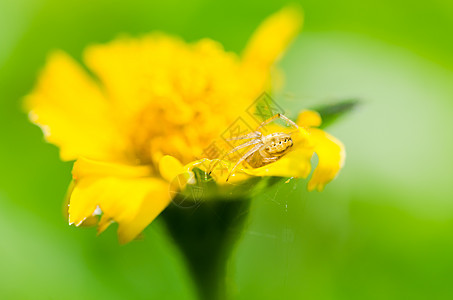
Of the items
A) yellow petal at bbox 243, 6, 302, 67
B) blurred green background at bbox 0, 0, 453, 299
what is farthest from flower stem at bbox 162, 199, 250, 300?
yellow petal at bbox 243, 6, 302, 67

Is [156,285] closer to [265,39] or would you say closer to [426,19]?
[265,39]

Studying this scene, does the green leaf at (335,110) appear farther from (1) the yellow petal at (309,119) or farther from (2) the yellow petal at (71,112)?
(2) the yellow petal at (71,112)

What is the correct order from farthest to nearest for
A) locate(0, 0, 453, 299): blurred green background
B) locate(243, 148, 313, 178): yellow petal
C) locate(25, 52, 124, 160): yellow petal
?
locate(0, 0, 453, 299): blurred green background, locate(25, 52, 124, 160): yellow petal, locate(243, 148, 313, 178): yellow petal

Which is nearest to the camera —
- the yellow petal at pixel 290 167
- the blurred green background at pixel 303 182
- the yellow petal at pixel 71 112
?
the yellow petal at pixel 290 167

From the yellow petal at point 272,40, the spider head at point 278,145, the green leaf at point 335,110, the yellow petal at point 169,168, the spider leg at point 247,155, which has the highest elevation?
the yellow petal at point 272,40

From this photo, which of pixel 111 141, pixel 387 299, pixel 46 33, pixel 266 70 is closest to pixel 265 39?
pixel 266 70

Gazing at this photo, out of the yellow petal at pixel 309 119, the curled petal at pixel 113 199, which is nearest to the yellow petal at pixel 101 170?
the curled petal at pixel 113 199

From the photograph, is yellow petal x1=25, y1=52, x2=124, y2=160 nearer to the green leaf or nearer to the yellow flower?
the yellow flower

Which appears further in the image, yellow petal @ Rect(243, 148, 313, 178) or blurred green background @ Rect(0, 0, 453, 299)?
blurred green background @ Rect(0, 0, 453, 299)

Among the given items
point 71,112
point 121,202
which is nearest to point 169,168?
point 121,202
